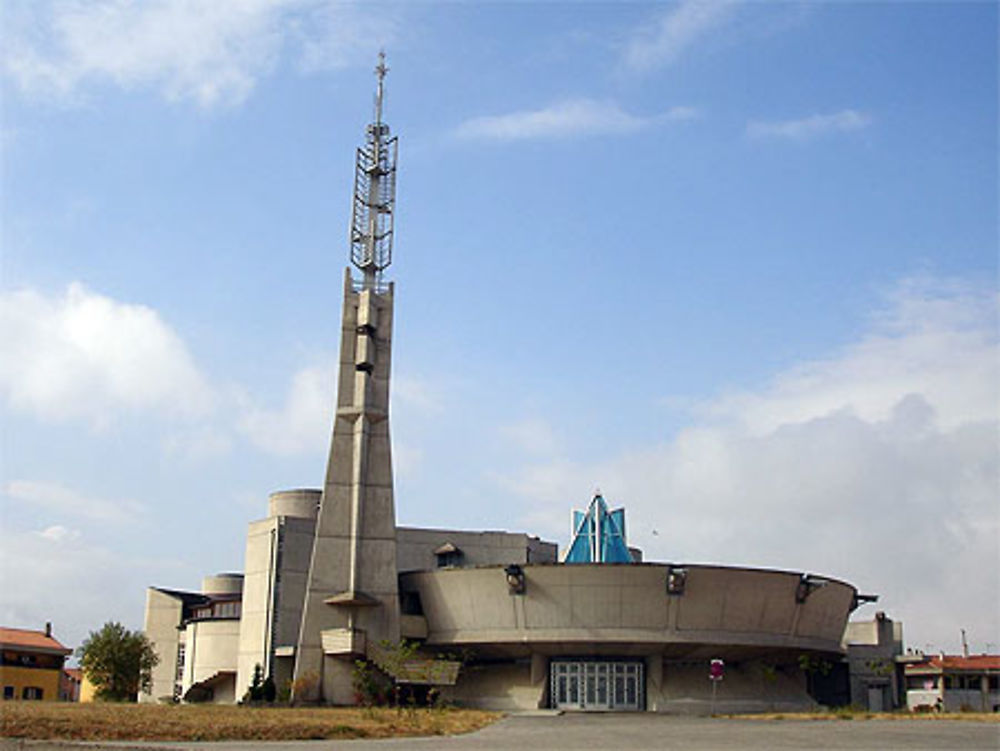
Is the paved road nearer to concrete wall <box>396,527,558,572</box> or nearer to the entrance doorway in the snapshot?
the entrance doorway

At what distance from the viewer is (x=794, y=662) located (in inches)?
2618

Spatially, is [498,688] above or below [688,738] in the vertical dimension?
below

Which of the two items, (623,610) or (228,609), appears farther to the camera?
(228,609)

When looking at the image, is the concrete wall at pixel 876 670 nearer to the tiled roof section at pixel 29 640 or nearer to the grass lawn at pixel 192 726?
the grass lawn at pixel 192 726

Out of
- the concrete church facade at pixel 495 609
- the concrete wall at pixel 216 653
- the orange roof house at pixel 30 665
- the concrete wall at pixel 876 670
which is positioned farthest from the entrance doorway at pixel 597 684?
the orange roof house at pixel 30 665

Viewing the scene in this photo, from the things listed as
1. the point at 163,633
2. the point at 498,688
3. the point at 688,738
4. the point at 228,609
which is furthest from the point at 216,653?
the point at 688,738

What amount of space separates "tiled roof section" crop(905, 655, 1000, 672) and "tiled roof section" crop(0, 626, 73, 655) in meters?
65.3

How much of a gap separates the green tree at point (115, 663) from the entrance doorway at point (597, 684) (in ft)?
103

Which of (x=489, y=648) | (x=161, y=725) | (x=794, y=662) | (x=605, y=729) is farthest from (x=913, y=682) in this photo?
(x=161, y=725)

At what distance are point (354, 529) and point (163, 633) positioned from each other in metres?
29.7

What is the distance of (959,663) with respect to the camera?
89.0 metres

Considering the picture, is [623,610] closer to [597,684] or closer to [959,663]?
[597,684]

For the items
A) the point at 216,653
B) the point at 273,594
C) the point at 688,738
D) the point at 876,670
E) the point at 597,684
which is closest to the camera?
the point at 688,738

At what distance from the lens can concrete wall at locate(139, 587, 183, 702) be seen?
81750 mm
